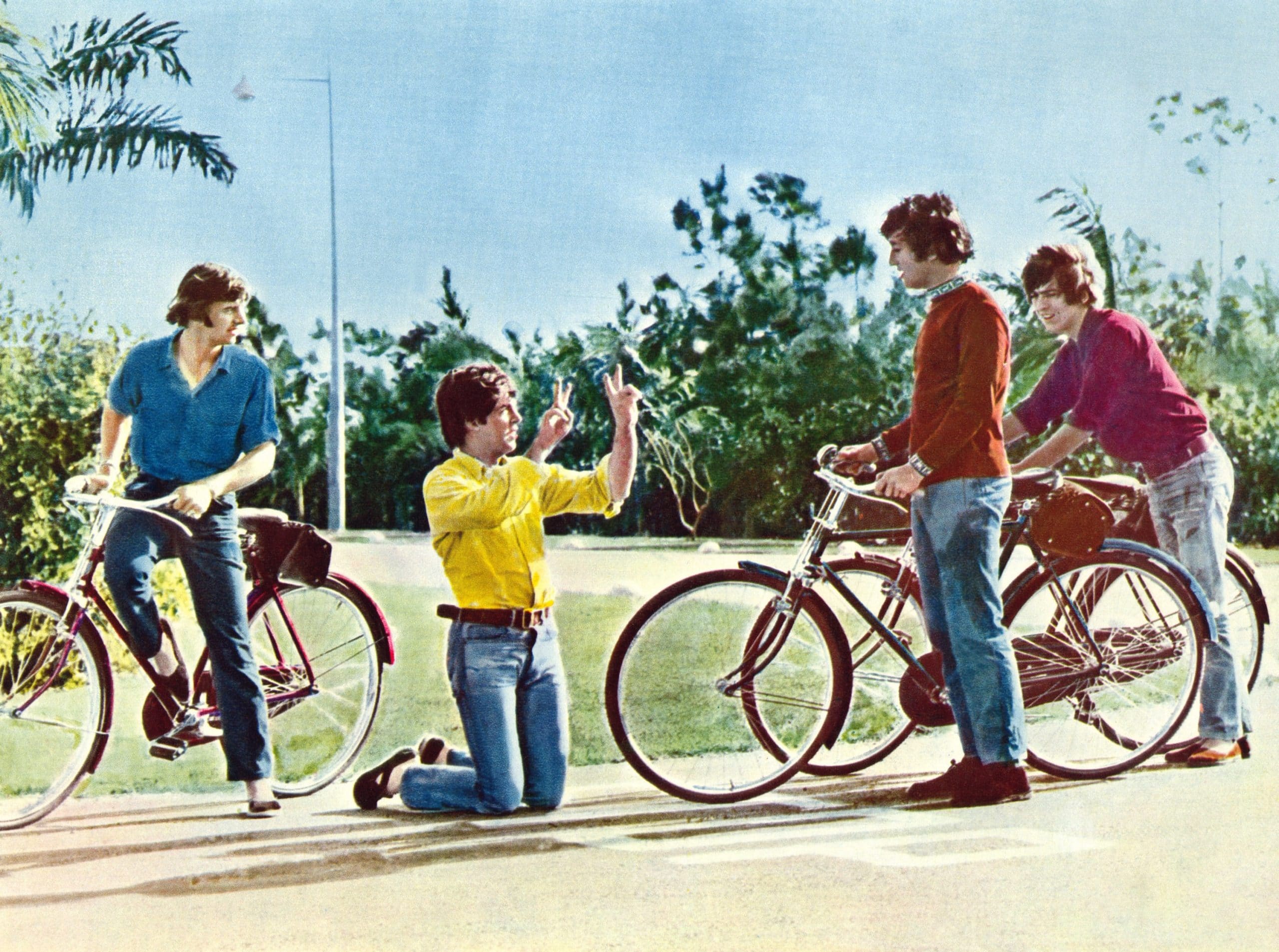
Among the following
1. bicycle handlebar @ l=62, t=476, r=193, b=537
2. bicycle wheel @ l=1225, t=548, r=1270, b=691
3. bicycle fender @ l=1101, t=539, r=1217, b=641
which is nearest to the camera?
bicycle handlebar @ l=62, t=476, r=193, b=537

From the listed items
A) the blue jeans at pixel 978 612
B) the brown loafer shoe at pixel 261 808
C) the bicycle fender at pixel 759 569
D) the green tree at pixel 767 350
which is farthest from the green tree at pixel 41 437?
the blue jeans at pixel 978 612

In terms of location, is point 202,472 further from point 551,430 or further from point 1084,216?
point 1084,216

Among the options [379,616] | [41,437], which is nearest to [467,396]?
Answer: [379,616]

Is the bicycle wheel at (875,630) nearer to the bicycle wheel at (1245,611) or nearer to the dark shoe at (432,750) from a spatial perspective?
the dark shoe at (432,750)

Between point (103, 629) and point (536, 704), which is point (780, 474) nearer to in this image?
point (536, 704)

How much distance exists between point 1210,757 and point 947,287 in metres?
1.67

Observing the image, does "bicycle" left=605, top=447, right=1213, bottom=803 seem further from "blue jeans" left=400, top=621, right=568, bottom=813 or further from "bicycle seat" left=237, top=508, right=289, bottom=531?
"bicycle seat" left=237, top=508, right=289, bottom=531

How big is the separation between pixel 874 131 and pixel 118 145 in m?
2.13

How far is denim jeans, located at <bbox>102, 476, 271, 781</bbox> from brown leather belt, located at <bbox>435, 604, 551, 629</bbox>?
22.0 inches

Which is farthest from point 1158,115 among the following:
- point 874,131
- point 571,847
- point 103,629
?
point 103,629

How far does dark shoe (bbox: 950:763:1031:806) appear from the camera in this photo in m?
3.99

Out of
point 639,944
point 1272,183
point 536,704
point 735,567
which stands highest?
point 1272,183

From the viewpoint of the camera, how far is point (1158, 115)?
4.54 m

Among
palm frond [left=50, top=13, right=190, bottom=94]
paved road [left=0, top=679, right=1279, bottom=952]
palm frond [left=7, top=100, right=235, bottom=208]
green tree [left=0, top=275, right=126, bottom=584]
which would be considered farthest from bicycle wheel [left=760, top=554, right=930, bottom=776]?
palm frond [left=50, top=13, right=190, bottom=94]
